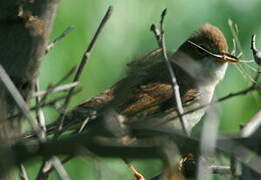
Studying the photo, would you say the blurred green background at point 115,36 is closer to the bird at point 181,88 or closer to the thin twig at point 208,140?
the bird at point 181,88

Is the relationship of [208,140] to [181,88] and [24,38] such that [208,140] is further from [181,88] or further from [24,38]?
[181,88]

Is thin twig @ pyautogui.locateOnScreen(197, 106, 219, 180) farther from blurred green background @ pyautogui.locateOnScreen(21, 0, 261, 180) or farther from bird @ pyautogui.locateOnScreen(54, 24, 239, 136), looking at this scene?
blurred green background @ pyautogui.locateOnScreen(21, 0, 261, 180)

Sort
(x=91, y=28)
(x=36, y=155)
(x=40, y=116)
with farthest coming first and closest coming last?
(x=91, y=28) < (x=40, y=116) < (x=36, y=155)

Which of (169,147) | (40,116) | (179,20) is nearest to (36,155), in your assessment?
(169,147)

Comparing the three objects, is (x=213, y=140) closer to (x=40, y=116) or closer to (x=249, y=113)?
(x=40, y=116)

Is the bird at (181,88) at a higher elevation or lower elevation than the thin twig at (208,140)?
lower

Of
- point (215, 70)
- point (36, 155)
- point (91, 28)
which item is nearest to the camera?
point (36, 155)

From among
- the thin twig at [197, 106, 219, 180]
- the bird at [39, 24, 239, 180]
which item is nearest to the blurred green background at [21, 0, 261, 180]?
the bird at [39, 24, 239, 180]

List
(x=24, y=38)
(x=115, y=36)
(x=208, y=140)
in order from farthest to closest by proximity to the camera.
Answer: (x=115, y=36)
(x=24, y=38)
(x=208, y=140)

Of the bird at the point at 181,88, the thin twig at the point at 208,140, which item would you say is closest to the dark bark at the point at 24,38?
the bird at the point at 181,88

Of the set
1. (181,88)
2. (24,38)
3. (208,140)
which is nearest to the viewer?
(208,140)

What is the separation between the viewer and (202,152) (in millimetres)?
1836

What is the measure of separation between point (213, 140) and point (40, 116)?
1274 millimetres

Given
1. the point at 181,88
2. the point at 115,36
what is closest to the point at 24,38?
the point at 115,36
